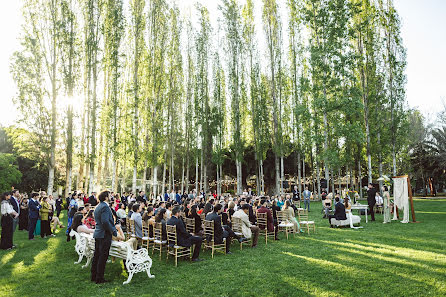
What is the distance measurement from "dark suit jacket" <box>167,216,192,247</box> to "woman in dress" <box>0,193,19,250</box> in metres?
5.49

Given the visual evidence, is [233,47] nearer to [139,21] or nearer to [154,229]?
[139,21]

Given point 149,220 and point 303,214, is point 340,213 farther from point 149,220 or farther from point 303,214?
point 149,220

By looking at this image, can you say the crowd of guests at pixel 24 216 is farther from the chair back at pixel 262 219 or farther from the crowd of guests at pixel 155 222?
the chair back at pixel 262 219

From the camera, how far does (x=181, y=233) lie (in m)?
7.20

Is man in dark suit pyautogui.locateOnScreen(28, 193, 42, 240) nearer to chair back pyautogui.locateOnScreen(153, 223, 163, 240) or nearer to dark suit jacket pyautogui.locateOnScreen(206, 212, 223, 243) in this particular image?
chair back pyautogui.locateOnScreen(153, 223, 163, 240)

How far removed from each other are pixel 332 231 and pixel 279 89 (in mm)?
18356

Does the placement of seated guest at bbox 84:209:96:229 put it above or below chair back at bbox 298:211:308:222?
above

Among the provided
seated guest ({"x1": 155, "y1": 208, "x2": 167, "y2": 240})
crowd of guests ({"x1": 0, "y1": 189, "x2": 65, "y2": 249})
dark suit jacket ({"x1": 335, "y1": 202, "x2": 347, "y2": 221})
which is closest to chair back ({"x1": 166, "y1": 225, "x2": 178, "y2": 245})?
seated guest ({"x1": 155, "y1": 208, "x2": 167, "y2": 240})

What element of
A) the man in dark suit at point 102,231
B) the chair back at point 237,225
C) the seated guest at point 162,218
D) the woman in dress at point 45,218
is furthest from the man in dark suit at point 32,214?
the chair back at point 237,225

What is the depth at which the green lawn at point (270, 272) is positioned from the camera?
204 inches

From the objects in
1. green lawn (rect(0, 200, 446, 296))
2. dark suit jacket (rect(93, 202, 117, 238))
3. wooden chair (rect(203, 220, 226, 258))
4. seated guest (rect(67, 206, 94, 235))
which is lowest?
green lawn (rect(0, 200, 446, 296))

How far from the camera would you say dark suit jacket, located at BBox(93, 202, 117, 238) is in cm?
553

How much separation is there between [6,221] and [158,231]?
5.06 m

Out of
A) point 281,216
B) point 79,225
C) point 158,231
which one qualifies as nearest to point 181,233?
point 158,231
